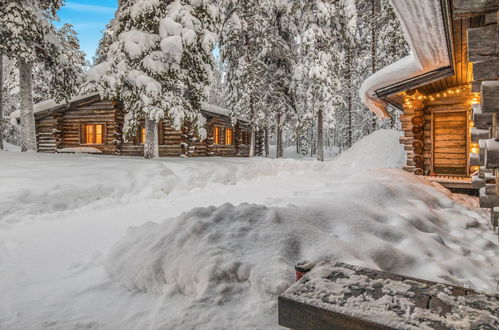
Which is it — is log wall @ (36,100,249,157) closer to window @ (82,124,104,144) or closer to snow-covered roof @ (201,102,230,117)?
window @ (82,124,104,144)

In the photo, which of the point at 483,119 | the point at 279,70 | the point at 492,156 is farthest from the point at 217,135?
the point at 492,156

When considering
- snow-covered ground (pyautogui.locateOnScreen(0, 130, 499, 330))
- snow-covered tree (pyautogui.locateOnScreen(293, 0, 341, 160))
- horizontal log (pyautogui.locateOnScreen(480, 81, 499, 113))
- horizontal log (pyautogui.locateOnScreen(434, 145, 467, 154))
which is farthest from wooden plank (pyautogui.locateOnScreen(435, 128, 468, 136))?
horizontal log (pyautogui.locateOnScreen(480, 81, 499, 113))

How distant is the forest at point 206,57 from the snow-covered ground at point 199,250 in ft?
20.1

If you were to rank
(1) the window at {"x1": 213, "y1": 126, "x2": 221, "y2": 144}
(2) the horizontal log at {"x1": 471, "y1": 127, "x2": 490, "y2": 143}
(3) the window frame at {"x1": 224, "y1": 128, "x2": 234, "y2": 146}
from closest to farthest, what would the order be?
(2) the horizontal log at {"x1": 471, "y1": 127, "x2": 490, "y2": 143} < (1) the window at {"x1": 213, "y1": 126, "x2": 221, "y2": 144} < (3) the window frame at {"x1": 224, "y1": 128, "x2": 234, "y2": 146}

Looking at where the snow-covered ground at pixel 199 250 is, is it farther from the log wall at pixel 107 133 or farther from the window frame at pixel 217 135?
the window frame at pixel 217 135

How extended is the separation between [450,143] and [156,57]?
1219cm

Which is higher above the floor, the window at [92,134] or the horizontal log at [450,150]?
the window at [92,134]

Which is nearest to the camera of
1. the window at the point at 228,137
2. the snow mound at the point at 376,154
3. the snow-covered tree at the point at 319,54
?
the snow mound at the point at 376,154

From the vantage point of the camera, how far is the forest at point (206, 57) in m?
12.0

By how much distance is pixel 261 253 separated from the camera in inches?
137

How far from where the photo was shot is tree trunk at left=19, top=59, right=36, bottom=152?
44.8 feet

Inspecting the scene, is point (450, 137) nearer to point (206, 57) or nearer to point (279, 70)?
point (206, 57)

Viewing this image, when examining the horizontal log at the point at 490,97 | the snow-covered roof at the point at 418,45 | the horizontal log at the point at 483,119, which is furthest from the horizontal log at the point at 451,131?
the horizontal log at the point at 490,97

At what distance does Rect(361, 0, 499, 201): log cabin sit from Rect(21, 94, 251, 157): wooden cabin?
37.9 feet
